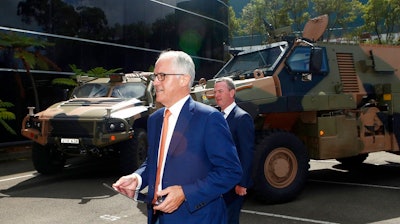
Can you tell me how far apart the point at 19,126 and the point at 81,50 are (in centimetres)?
375

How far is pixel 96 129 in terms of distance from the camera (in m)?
7.56

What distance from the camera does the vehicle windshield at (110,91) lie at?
9156 mm

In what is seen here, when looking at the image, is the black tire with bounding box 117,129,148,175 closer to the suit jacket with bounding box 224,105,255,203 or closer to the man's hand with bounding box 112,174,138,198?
the suit jacket with bounding box 224,105,255,203

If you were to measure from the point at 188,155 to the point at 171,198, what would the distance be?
0.81ft

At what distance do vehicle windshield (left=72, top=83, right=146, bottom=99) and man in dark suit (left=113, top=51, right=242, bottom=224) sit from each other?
688 cm

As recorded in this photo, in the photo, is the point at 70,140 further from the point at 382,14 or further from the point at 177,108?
the point at 382,14

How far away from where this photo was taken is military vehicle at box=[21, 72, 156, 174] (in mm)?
7594

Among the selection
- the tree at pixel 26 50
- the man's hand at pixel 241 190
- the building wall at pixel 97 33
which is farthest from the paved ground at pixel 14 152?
the man's hand at pixel 241 190

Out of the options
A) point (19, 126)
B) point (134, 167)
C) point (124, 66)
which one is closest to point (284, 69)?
point (134, 167)

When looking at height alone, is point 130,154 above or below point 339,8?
below

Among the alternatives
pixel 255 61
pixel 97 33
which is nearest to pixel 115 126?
pixel 255 61

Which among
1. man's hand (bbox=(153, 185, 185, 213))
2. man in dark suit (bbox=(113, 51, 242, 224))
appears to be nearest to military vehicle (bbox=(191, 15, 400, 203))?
man in dark suit (bbox=(113, 51, 242, 224))

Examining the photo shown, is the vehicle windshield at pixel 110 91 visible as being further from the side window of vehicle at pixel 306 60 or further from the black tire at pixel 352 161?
the black tire at pixel 352 161

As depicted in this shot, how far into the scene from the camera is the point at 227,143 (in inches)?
88.4
